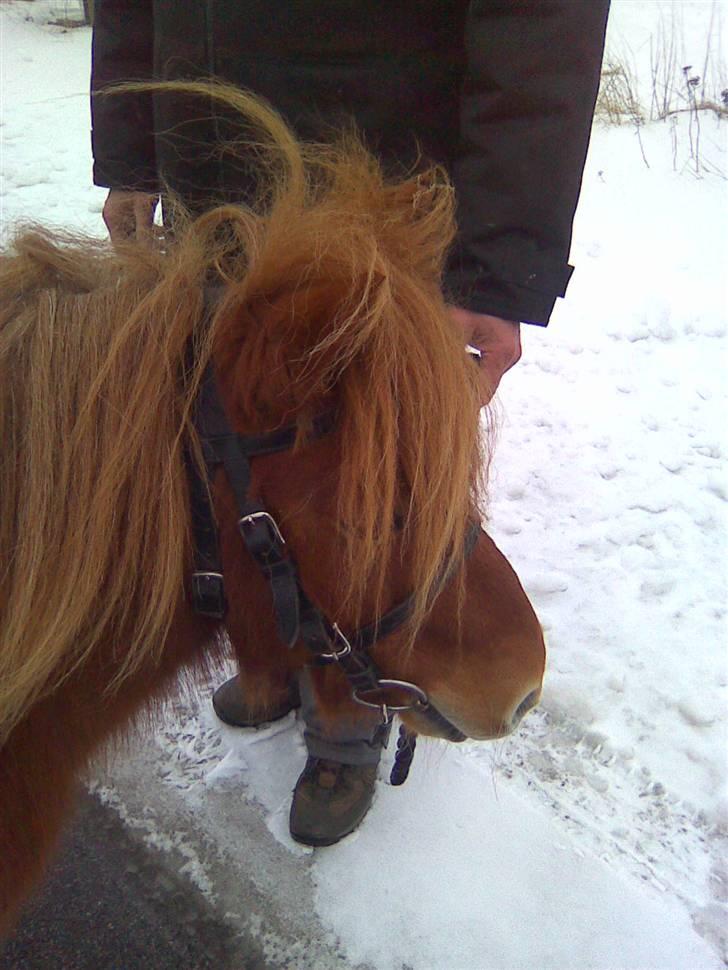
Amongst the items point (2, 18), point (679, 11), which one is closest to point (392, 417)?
point (679, 11)

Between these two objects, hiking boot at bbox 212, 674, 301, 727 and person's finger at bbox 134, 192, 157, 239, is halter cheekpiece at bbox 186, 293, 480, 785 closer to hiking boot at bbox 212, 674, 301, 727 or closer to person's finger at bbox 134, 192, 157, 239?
person's finger at bbox 134, 192, 157, 239

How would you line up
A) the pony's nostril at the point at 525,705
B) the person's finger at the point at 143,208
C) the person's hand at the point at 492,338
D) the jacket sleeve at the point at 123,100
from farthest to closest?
the jacket sleeve at the point at 123,100 → the person's finger at the point at 143,208 → the person's hand at the point at 492,338 → the pony's nostril at the point at 525,705

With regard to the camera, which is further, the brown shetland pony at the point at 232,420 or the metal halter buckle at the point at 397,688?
the metal halter buckle at the point at 397,688

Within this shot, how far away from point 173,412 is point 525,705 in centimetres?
77

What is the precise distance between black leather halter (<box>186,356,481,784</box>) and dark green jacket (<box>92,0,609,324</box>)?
1.81ft

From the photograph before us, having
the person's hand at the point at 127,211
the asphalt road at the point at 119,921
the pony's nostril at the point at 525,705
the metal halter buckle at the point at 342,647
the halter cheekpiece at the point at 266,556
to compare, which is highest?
the person's hand at the point at 127,211

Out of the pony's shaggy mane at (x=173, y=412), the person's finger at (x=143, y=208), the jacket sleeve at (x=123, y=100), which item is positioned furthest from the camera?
the jacket sleeve at (x=123, y=100)

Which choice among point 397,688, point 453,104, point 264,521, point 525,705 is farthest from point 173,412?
point 453,104

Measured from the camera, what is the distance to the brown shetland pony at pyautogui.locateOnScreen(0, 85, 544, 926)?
0.98 metres

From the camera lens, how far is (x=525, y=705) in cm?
128

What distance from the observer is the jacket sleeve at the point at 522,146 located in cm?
126

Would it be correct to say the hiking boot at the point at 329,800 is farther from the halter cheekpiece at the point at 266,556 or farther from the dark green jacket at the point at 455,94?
the dark green jacket at the point at 455,94

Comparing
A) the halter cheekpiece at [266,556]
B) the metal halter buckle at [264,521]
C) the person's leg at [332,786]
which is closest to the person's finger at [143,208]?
the halter cheekpiece at [266,556]

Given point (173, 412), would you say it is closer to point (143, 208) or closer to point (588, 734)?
point (143, 208)
